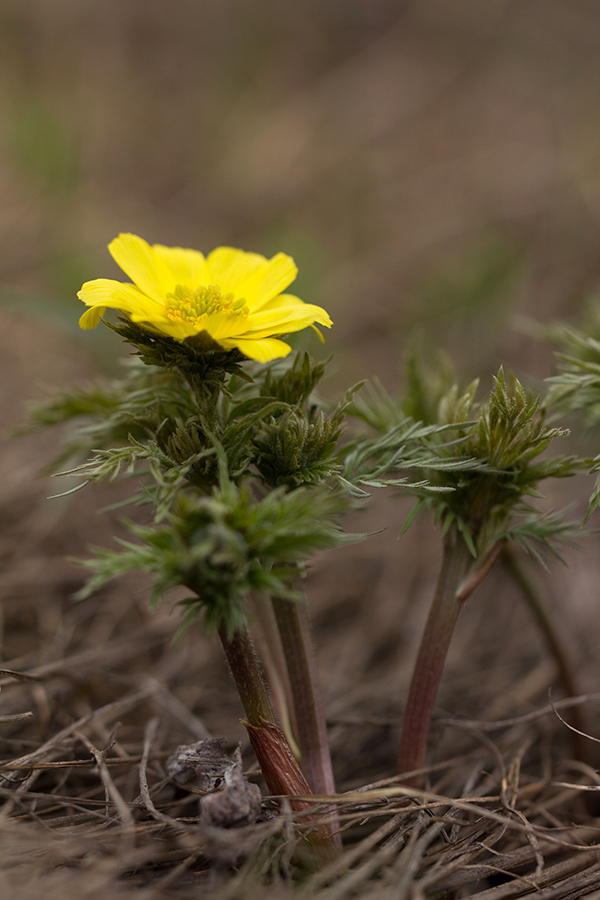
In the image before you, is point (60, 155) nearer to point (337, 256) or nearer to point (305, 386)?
point (337, 256)

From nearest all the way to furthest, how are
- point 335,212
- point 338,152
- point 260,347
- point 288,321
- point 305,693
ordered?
point 260,347, point 288,321, point 305,693, point 335,212, point 338,152

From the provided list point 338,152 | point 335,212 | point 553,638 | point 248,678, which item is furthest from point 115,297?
point 338,152

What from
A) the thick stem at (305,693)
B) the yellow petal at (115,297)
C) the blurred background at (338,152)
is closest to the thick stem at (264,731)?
the thick stem at (305,693)

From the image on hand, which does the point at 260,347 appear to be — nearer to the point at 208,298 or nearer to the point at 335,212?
the point at 208,298

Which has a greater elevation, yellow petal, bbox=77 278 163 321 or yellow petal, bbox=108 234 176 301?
yellow petal, bbox=108 234 176 301

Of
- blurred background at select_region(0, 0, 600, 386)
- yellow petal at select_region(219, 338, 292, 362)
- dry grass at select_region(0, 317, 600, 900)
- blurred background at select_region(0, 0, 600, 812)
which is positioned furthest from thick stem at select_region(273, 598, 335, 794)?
blurred background at select_region(0, 0, 600, 386)

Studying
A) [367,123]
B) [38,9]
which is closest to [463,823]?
[367,123]

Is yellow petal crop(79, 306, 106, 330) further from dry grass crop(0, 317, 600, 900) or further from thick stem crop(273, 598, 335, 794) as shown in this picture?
dry grass crop(0, 317, 600, 900)
